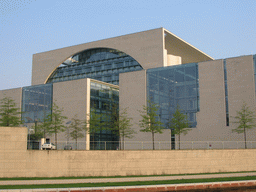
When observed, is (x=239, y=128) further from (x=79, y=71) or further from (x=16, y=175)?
(x=79, y=71)

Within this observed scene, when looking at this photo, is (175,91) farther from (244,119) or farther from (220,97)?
(244,119)

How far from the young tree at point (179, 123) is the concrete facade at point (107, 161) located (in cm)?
1054

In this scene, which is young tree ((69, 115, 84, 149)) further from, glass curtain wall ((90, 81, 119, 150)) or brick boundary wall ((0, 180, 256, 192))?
brick boundary wall ((0, 180, 256, 192))

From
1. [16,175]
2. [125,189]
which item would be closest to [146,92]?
[16,175]

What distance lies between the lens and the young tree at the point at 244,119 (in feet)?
130

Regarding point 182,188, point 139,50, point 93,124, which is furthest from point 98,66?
point 182,188

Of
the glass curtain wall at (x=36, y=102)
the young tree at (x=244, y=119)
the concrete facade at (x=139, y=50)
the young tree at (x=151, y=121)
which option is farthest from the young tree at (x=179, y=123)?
the glass curtain wall at (x=36, y=102)

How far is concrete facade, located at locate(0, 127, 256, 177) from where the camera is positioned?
2550 cm

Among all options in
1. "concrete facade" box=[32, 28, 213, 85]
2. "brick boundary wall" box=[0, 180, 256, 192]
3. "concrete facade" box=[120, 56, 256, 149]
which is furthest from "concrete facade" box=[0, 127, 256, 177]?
"concrete facade" box=[32, 28, 213, 85]

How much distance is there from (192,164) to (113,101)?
27025 millimetres

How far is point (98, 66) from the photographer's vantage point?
6406 cm

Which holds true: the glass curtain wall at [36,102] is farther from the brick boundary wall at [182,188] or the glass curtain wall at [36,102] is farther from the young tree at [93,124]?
the brick boundary wall at [182,188]

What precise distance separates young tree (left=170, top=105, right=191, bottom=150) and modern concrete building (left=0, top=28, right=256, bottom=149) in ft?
2.70

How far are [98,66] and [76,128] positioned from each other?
18.5 metres
